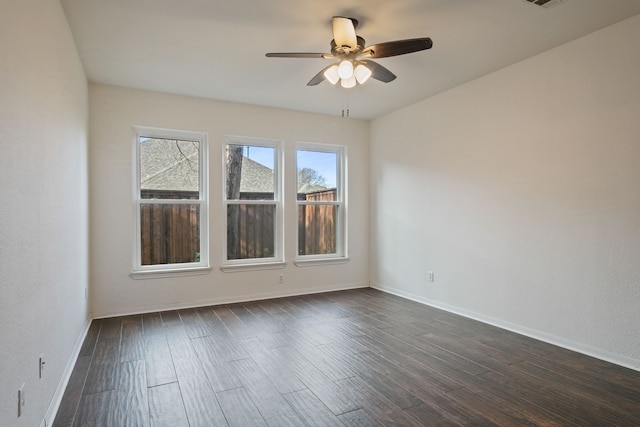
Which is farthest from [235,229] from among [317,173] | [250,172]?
[317,173]

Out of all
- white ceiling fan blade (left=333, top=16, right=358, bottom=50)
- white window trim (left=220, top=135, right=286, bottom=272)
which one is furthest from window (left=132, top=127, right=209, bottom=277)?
white ceiling fan blade (left=333, top=16, right=358, bottom=50)

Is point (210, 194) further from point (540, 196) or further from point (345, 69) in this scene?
point (540, 196)

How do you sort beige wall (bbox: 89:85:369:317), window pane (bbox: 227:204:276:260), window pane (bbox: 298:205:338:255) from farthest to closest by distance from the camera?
window pane (bbox: 298:205:338:255), window pane (bbox: 227:204:276:260), beige wall (bbox: 89:85:369:317)

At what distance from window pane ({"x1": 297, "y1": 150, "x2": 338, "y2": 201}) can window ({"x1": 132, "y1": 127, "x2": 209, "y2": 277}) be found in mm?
1385

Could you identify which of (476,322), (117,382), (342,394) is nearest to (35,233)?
(117,382)

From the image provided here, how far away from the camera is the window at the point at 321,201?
5258 mm

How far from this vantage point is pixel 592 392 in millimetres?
2334

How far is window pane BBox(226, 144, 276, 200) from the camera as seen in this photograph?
189 inches

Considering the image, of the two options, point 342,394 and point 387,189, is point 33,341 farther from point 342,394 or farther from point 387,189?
point 387,189

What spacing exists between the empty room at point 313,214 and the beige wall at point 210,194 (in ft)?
0.09

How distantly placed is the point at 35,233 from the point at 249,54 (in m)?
2.28

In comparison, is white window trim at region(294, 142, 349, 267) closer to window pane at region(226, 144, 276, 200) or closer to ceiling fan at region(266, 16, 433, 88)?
window pane at region(226, 144, 276, 200)

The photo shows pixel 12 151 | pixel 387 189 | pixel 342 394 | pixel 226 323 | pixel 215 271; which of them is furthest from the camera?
pixel 387 189

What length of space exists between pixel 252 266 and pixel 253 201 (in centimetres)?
88
